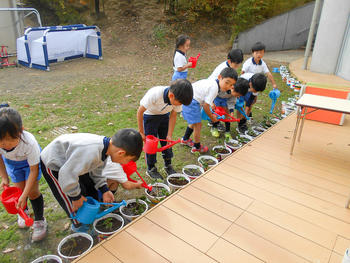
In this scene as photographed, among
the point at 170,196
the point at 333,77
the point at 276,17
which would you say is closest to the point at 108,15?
the point at 276,17

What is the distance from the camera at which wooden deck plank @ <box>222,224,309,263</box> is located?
184 centimetres

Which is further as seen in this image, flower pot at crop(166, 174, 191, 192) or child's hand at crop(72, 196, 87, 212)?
flower pot at crop(166, 174, 191, 192)

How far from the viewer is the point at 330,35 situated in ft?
24.2

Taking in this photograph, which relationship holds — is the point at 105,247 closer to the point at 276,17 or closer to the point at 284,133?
the point at 284,133

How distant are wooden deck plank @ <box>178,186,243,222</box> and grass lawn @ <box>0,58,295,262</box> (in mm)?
527

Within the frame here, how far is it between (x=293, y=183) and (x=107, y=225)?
187cm

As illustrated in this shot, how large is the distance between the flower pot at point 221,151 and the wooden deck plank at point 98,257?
1.84m

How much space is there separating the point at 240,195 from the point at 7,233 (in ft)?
6.64

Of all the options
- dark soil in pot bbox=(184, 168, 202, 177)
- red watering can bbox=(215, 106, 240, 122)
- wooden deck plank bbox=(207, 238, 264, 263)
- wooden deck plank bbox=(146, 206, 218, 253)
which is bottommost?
dark soil in pot bbox=(184, 168, 202, 177)

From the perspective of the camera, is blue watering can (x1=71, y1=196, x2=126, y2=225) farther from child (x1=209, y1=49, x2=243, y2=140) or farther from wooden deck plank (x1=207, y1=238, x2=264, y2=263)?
child (x1=209, y1=49, x2=243, y2=140)

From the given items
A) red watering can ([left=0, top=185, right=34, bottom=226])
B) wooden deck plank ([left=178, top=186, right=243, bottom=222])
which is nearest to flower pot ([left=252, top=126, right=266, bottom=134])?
wooden deck plank ([left=178, top=186, right=243, bottom=222])

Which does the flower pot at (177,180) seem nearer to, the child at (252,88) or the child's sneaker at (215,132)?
the child's sneaker at (215,132)

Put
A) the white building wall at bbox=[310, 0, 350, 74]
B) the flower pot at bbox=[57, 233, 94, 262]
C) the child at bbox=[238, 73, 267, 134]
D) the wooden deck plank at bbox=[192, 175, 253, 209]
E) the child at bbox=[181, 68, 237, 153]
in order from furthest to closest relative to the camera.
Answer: the white building wall at bbox=[310, 0, 350, 74], the child at bbox=[238, 73, 267, 134], the child at bbox=[181, 68, 237, 153], the wooden deck plank at bbox=[192, 175, 253, 209], the flower pot at bbox=[57, 233, 94, 262]

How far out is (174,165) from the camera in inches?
127
